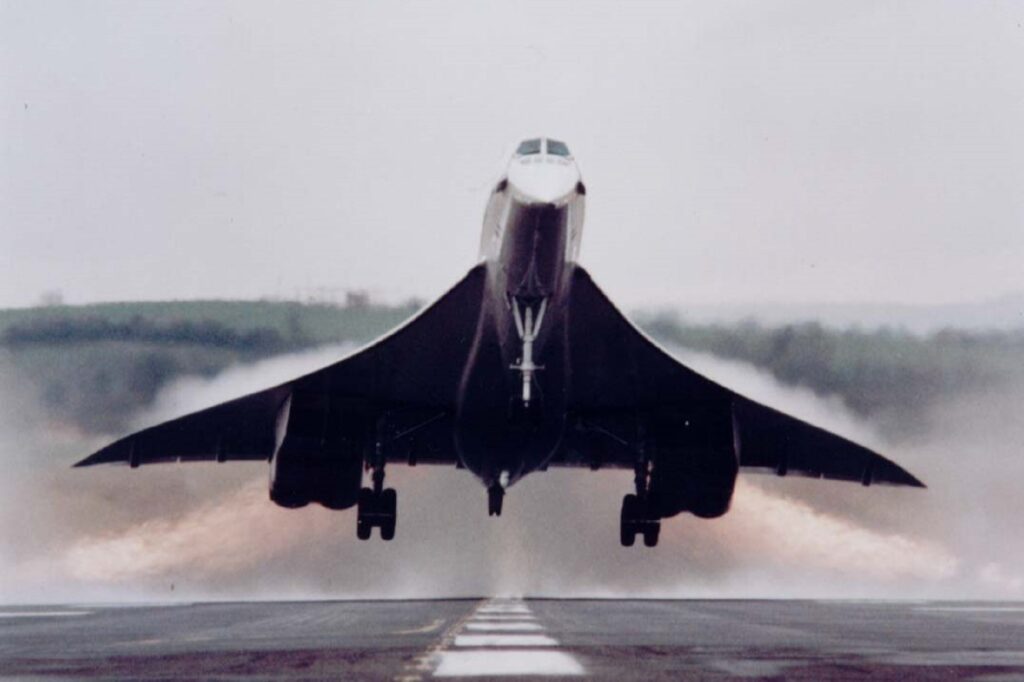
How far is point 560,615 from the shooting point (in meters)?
28.7

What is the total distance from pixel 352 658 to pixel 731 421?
10459 millimetres

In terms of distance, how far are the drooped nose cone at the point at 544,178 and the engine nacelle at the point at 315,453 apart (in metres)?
7.02

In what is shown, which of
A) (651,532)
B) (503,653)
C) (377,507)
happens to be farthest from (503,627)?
(503,653)

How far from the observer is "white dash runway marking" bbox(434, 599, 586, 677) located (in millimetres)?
14719

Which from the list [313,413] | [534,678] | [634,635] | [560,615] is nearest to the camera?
[534,678]

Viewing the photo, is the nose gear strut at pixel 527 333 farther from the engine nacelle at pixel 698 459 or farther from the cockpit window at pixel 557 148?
the engine nacelle at pixel 698 459

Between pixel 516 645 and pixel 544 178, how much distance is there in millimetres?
6170

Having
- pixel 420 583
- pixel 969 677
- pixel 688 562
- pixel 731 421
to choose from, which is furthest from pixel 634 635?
pixel 420 583

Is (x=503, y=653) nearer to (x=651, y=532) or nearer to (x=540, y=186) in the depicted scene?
(x=540, y=186)

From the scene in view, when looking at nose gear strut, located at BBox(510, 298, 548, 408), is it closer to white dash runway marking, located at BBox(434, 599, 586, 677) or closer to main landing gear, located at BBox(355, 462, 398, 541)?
white dash runway marking, located at BBox(434, 599, 586, 677)

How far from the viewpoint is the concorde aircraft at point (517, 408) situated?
20578 millimetres

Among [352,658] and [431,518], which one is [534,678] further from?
[431,518]

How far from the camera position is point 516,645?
18953 mm

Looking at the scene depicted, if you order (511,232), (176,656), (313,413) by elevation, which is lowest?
(176,656)
